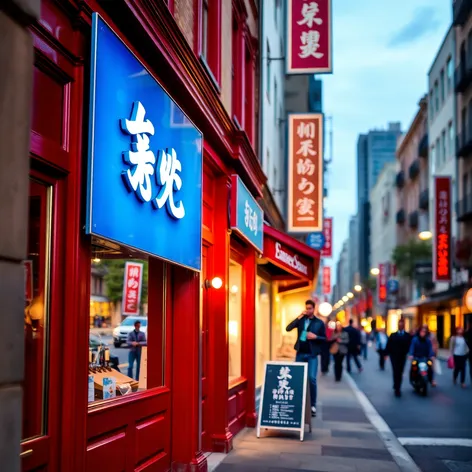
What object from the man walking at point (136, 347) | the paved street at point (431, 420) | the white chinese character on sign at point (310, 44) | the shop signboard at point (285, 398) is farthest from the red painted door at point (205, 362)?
the white chinese character on sign at point (310, 44)

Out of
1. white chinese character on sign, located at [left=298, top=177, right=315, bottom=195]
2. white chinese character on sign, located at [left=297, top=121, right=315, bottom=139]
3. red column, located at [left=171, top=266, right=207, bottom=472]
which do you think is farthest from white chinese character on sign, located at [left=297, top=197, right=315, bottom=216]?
red column, located at [left=171, top=266, right=207, bottom=472]

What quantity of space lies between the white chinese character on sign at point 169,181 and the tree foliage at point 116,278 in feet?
2.45

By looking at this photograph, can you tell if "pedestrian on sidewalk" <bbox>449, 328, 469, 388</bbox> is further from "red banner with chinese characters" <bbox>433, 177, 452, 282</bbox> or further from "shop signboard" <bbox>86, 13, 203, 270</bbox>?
"red banner with chinese characters" <bbox>433, 177, 452, 282</bbox>

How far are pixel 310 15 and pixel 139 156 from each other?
12.9 metres

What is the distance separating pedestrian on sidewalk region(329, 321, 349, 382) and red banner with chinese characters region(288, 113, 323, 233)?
4.34 metres

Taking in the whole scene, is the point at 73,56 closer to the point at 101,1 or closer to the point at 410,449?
the point at 101,1

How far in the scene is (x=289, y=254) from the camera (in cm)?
1531

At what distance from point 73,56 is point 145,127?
1.27 metres

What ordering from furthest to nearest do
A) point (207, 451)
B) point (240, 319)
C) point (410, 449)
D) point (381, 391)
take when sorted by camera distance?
point (381, 391) < point (240, 319) < point (410, 449) < point (207, 451)

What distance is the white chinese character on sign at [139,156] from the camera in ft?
19.9

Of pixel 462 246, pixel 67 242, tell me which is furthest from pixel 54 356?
pixel 462 246

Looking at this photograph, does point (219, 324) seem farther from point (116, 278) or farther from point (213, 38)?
point (213, 38)

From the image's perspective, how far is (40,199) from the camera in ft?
16.9

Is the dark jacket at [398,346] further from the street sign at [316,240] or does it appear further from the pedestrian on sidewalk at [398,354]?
the street sign at [316,240]
